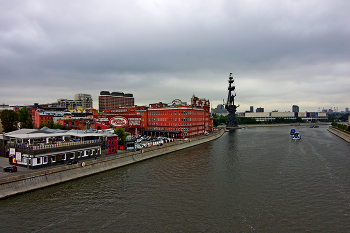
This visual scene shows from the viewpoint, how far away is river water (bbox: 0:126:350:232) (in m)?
22.7

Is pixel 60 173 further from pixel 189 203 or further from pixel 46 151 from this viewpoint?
pixel 189 203

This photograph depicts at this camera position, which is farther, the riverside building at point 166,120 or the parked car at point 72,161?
the riverside building at point 166,120

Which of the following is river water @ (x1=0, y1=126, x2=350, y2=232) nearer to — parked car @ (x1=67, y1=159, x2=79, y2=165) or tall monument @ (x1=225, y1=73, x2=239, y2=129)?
parked car @ (x1=67, y1=159, x2=79, y2=165)

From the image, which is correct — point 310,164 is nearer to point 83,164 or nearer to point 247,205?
point 247,205

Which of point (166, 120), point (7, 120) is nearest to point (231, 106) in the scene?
point (166, 120)

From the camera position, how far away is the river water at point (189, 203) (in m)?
22.7

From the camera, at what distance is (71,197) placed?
95.1ft

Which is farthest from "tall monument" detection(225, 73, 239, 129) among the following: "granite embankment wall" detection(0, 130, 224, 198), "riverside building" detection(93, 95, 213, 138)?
"granite embankment wall" detection(0, 130, 224, 198)

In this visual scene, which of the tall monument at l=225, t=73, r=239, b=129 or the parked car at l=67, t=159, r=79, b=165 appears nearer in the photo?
the parked car at l=67, t=159, r=79, b=165

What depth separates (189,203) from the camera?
2780 cm

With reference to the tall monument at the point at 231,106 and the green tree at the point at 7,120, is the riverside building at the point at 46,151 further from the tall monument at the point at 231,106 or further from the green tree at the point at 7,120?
the tall monument at the point at 231,106

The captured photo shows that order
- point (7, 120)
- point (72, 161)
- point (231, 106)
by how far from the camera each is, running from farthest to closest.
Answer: point (231, 106)
point (7, 120)
point (72, 161)

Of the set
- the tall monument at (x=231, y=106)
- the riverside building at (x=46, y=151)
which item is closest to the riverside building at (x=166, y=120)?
the riverside building at (x=46, y=151)

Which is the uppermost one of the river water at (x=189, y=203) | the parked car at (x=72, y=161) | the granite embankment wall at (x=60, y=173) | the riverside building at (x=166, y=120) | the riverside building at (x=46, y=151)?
the riverside building at (x=166, y=120)
